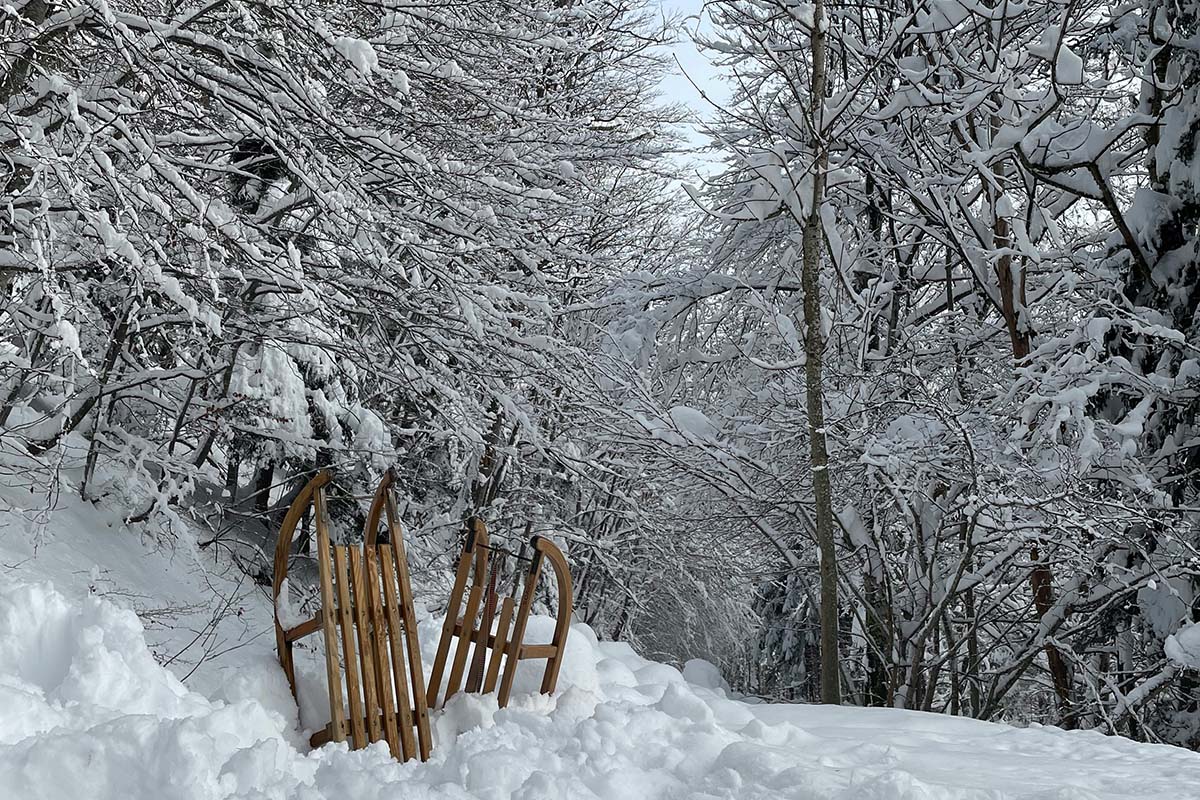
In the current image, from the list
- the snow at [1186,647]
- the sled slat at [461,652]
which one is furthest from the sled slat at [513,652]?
the snow at [1186,647]

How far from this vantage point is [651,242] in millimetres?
13344

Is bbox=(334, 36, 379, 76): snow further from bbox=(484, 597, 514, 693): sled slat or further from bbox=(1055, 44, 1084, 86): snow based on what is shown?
bbox=(1055, 44, 1084, 86): snow

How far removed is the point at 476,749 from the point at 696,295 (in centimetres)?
488

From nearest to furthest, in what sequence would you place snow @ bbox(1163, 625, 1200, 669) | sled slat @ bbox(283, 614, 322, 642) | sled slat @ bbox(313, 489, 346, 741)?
sled slat @ bbox(313, 489, 346, 741)
sled slat @ bbox(283, 614, 322, 642)
snow @ bbox(1163, 625, 1200, 669)

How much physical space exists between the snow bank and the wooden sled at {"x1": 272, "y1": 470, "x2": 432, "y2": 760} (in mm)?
154

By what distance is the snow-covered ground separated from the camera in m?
2.62

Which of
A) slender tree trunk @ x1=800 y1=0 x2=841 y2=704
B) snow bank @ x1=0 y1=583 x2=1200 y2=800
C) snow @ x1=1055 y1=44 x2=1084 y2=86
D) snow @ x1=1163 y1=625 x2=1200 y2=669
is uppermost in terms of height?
snow @ x1=1055 y1=44 x2=1084 y2=86

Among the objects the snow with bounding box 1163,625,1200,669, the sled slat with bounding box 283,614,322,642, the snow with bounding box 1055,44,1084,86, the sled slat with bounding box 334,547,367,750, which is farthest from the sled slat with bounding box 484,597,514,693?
the snow with bounding box 1055,44,1084,86

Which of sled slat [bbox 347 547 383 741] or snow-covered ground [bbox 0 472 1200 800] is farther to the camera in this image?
sled slat [bbox 347 547 383 741]

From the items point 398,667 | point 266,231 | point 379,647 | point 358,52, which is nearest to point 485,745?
point 398,667

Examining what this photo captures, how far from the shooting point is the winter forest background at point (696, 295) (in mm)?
4824

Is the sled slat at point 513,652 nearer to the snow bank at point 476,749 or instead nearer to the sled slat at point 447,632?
the snow bank at point 476,749

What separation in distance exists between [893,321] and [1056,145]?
2154 mm

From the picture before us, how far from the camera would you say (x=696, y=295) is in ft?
25.2
